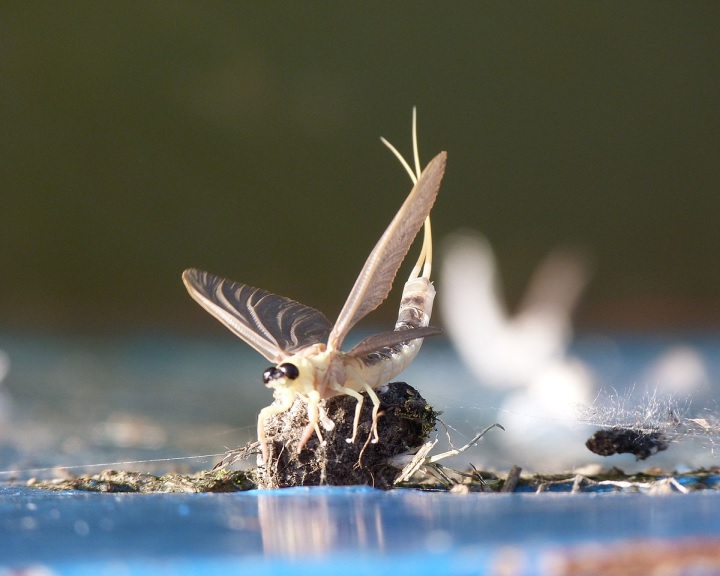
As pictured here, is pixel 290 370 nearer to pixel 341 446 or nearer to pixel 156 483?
pixel 341 446

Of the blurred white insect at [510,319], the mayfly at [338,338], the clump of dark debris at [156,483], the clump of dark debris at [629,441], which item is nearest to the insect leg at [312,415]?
the mayfly at [338,338]

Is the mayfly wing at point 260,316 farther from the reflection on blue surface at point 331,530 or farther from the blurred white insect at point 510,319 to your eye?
the blurred white insect at point 510,319

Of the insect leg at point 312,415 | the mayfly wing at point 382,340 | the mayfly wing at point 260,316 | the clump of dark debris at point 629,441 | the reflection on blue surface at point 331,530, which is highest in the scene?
the mayfly wing at point 260,316

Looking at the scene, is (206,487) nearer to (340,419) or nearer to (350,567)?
(340,419)

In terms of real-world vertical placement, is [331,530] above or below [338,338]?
below

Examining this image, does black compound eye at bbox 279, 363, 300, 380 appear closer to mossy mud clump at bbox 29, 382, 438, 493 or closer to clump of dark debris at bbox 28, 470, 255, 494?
mossy mud clump at bbox 29, 382, 438, 493

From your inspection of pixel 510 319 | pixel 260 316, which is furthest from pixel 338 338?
pixel 510 319

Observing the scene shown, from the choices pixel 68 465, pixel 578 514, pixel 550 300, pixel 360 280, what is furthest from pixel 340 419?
pixel 550 300
